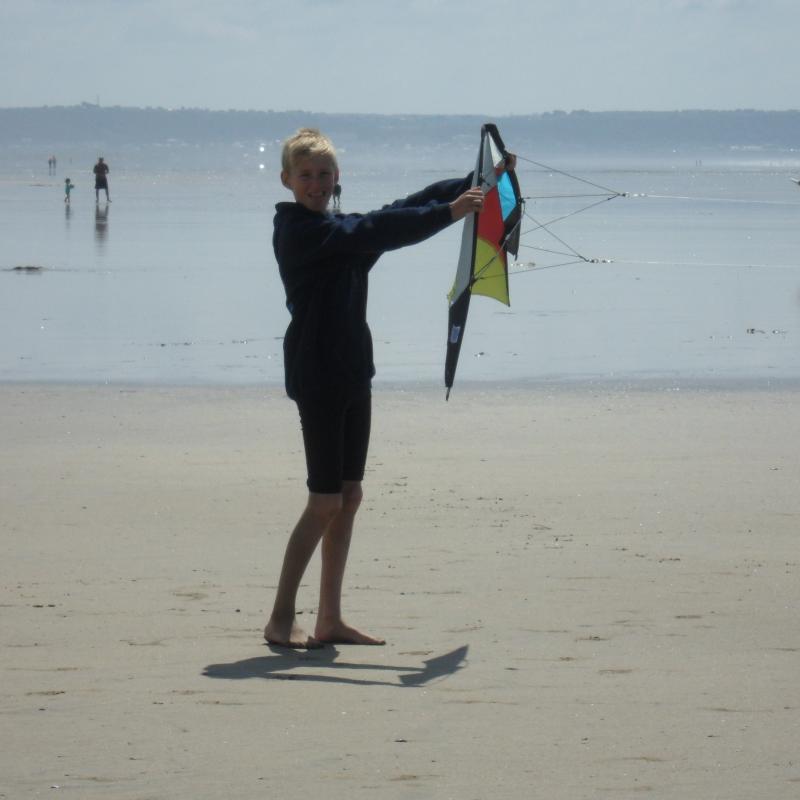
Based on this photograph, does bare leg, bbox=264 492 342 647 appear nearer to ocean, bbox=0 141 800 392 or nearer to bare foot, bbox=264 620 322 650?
bare foot, bbox=264 620 322 650

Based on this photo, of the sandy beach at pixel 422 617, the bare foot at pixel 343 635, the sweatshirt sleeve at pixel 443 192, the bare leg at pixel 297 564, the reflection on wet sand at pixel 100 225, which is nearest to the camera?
the sandy beach at pixel 422 617

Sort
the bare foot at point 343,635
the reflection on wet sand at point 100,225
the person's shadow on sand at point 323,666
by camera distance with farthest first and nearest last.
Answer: the reflection on wet sand at point 100,225 < the bare foot at point 343,635 < the person's shadow on sand at point 323,666

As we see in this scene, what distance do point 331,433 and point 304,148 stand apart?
903 millimetres

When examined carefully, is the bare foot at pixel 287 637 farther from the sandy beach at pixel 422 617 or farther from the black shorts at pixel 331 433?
the black shorts at pixel 331 433

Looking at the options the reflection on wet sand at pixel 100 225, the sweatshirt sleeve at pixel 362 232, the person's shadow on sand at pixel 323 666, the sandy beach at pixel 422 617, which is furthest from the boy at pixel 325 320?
the reflection on wet sand at pixel 100 225

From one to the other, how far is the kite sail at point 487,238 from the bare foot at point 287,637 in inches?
41.0

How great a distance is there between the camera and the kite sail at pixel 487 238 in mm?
5543

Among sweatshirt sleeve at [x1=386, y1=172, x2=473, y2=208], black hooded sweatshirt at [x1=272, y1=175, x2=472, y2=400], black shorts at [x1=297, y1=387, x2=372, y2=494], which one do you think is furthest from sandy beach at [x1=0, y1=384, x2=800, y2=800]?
sweatshirt sleeve at [x1=386, y1=172, x2=473, y2=208]

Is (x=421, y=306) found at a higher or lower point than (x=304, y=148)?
lower

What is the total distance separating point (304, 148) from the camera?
4.94m

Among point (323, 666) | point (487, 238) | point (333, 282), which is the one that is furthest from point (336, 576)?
point (487, 238)

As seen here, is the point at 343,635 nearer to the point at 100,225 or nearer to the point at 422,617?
the point at 422,617

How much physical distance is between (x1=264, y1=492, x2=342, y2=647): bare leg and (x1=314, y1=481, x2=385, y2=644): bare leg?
2.7 inches

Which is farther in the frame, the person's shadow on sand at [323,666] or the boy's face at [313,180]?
the boy's face at [313,180]
